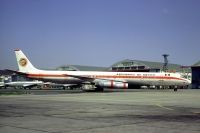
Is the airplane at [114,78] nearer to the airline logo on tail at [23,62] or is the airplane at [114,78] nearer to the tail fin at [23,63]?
the tail fin at [23,63]

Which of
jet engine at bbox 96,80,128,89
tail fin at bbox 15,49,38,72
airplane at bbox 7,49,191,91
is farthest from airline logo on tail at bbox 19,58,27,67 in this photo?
jet engine at bbox 96,80,128,89

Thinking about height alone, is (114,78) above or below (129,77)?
below

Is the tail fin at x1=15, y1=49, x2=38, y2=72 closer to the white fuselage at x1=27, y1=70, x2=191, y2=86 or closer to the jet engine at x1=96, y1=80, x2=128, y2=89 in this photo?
the white fuselage at x1=27, y1=70, x2=191, y2=86

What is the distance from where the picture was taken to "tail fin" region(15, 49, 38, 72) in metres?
71.0

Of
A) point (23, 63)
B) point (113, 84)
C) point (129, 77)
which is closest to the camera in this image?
point (113, 84)

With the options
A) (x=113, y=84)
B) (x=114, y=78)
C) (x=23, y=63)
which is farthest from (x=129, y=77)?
(x=23, y=63)

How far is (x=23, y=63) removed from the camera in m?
71.9

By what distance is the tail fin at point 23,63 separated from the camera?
7100cm

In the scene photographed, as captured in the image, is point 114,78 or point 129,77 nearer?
point 129,77

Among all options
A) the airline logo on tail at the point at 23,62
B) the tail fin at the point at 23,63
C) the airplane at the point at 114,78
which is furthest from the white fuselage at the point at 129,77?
the airline logo on tail at the point at 23,62

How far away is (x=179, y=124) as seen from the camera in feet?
47.0

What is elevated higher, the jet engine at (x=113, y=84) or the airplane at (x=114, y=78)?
the airplane at (x=114, y=78)

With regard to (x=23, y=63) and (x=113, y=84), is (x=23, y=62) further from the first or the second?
(x=113, y=84)

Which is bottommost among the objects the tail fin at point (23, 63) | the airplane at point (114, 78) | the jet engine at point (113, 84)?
the jet engine at point (113, 84)
